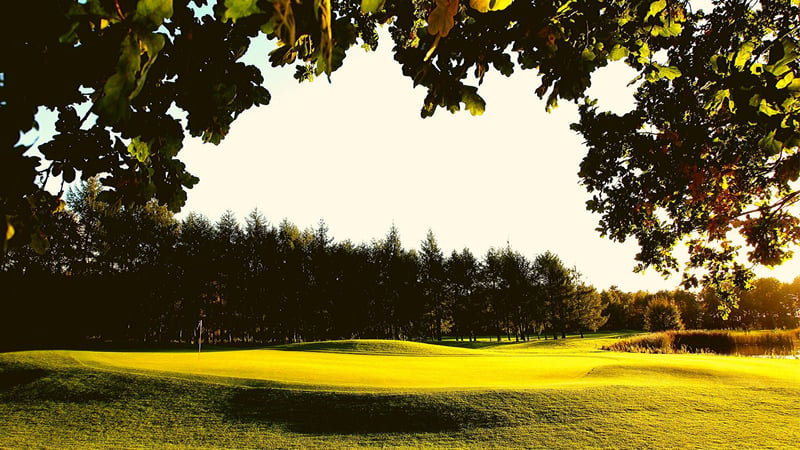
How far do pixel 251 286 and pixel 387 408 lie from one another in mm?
37007

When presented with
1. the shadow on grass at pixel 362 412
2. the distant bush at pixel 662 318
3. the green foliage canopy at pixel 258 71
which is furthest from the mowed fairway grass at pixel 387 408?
the distant bush at pixel 662 318

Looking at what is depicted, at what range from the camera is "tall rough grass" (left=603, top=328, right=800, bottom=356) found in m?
25.7

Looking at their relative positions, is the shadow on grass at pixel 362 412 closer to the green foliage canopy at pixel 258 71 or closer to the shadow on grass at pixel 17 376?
the green foliage canopy at pixel 258 71

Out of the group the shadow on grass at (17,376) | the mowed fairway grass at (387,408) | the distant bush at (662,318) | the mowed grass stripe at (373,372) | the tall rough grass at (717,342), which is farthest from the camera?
the distant bush at (662,318)

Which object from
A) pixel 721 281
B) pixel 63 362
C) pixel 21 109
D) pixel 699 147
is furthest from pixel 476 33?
pixel 63 362

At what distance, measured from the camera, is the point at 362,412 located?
24.5ft

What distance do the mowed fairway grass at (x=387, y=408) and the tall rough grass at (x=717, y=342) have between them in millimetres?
17734

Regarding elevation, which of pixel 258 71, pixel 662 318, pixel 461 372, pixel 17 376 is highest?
pixel 258 71

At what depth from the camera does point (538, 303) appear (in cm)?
4641

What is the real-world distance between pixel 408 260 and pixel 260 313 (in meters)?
16.7

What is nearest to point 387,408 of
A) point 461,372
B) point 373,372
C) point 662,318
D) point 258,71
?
point 373,372

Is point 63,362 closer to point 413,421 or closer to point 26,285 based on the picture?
point 413,421

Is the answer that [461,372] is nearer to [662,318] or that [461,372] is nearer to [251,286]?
[251,286]

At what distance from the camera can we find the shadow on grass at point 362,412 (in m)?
6.89
